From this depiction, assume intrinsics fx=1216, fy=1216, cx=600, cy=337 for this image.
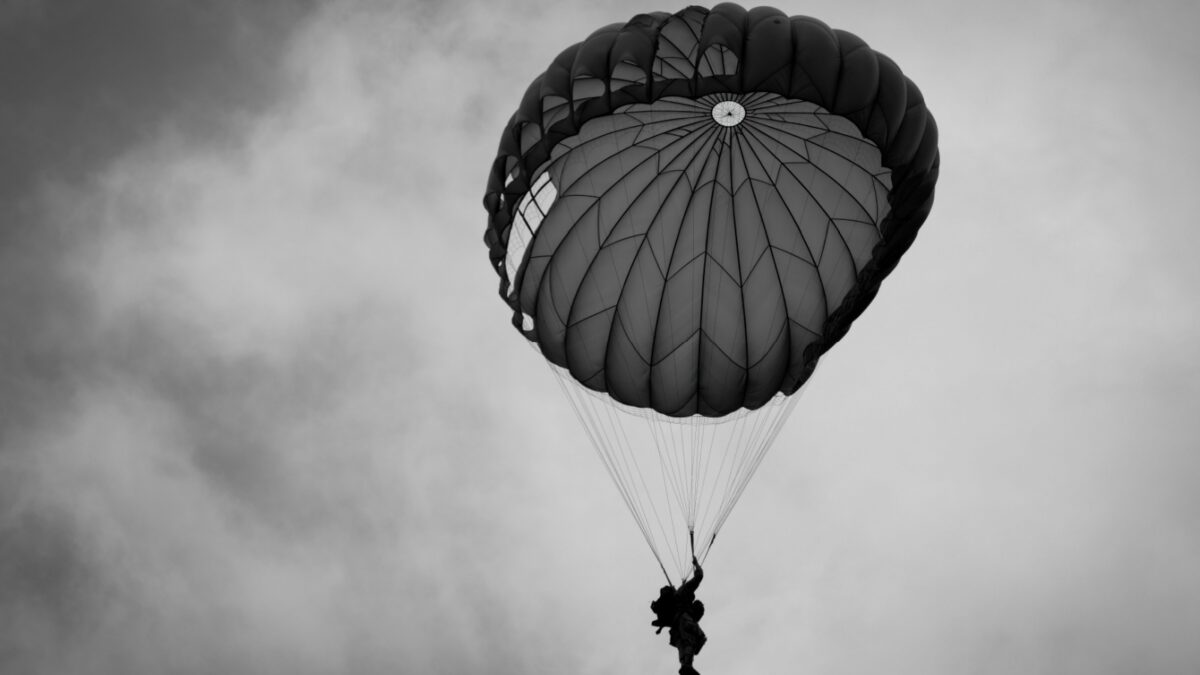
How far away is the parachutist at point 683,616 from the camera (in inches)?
657

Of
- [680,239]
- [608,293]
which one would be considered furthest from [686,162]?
[608,293]

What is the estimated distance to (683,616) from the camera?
1683cm

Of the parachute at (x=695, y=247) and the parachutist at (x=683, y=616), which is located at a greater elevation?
the parachute at (x=695, y=247)

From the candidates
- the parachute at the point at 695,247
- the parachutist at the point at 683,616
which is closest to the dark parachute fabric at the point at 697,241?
the parachute at the point at 695,247

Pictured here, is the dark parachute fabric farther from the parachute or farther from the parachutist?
the parachutist

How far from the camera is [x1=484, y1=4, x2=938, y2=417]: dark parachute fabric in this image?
18.5 metres

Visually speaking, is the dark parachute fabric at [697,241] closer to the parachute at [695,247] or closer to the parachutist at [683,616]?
the parachute at [695,247]

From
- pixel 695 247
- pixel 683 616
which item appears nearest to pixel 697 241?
pixel 695 247

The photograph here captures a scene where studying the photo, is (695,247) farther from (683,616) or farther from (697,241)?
(683,616)

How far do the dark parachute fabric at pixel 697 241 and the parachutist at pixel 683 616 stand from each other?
3.78 meters

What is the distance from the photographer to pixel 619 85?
1686 centimetres

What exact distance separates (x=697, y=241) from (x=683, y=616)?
5960 millimetres

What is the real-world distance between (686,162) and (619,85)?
2.66m

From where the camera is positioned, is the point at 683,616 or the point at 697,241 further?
the point at 697,241
